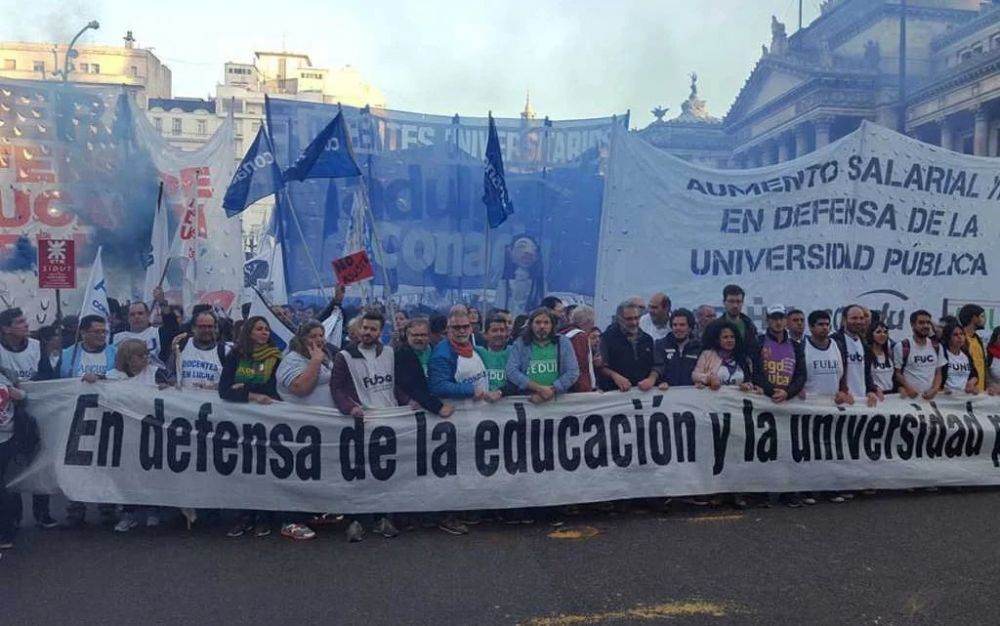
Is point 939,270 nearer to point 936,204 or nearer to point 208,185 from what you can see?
point 936,204

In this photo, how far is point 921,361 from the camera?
7.41m

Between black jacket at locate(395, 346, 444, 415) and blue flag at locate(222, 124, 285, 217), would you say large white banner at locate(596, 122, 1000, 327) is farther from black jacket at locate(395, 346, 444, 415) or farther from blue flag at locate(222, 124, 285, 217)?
blue flag at locate(222, 124, 285, 217)

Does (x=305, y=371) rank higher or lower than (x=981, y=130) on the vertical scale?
lower

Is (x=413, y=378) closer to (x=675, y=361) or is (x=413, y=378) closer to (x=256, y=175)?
(x=675, y=361)

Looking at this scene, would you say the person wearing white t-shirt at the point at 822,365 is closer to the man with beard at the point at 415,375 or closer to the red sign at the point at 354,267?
the man with beard at the point at 415,375

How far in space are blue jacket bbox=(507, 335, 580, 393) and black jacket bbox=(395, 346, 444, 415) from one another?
57cm

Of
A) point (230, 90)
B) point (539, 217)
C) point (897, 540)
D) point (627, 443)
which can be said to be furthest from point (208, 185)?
point (230, 90)

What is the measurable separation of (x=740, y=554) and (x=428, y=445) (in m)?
2.17

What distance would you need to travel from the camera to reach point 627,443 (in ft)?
→ 21.0

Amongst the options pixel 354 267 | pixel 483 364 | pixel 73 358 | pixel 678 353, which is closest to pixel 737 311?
pixel 678 353

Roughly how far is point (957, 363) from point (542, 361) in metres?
3.85

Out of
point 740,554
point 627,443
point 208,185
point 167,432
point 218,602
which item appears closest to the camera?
point 218,602

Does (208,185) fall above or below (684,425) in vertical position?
above

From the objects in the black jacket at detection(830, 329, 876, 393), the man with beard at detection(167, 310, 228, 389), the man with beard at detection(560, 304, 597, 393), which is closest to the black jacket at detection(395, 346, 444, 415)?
the man with beard at detection(560, 304, 597, 393)
